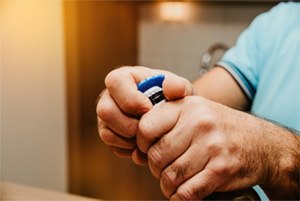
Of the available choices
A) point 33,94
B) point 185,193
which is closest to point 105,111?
point 185,193

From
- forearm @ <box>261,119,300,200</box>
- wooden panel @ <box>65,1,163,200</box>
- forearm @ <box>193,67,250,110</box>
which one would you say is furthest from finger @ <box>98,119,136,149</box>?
wooden panel @ <box>65,1,163,200</box>

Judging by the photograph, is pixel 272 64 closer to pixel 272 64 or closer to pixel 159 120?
pixel 272 64

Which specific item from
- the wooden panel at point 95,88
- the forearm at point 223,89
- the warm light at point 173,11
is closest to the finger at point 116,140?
the forearm at point 223,89

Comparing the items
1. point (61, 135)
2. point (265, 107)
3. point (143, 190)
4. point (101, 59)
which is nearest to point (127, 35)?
point (101, 59)

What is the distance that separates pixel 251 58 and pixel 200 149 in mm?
425

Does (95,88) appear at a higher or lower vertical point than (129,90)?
lower

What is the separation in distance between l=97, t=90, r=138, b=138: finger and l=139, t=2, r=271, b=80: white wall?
95 cm

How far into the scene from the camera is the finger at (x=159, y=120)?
1.22ft

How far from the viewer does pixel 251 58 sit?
2.46ft

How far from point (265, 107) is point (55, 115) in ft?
2.56

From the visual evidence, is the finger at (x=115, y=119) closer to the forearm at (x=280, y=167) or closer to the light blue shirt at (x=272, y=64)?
the forearm at (x=280, y=167)

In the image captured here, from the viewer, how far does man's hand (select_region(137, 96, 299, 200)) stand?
1.20 feet

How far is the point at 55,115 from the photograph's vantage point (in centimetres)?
128

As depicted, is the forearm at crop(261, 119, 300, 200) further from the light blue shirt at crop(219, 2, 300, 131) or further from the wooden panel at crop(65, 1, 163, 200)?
the wooden panel at crop(65, 1, 163, 200)
